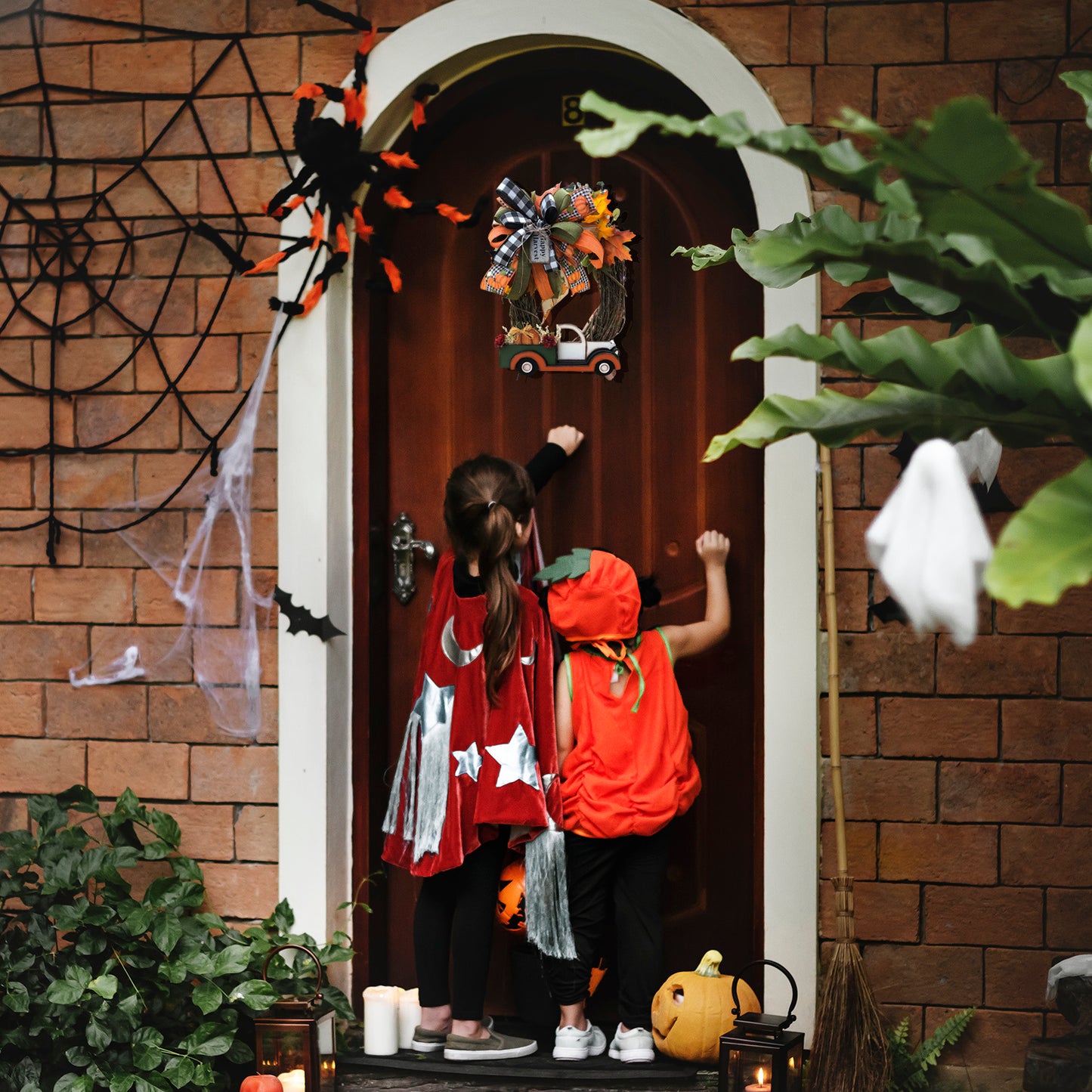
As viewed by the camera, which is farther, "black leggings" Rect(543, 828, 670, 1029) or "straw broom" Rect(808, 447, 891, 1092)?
"black leggings" Rect(543, 828, 670, 1029)

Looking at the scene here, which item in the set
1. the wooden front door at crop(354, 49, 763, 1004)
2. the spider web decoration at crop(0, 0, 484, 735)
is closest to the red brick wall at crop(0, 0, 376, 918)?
the spider web decoration at crop(0, 0, 484, 735)

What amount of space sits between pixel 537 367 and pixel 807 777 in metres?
1.23

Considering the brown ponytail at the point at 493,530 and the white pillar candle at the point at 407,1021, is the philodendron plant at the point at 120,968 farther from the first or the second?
the brown ponytail at the point at 493,530

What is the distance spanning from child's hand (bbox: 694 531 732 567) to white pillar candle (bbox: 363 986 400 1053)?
135 centimetres

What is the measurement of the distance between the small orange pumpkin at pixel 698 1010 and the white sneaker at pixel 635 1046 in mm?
27

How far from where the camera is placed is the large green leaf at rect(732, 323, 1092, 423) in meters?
1.42

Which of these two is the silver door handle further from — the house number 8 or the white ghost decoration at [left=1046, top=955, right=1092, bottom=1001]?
the white ghost decoration at [left=1046, top=955, right=1092, bottom=1001]

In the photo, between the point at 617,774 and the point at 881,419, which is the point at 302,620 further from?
the point at 881,419

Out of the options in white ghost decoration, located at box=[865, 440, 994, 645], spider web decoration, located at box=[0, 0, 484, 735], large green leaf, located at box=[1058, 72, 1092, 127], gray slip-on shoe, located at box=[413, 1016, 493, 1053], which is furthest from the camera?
spider web decoration, located at box=[0, 0, 484, 735]

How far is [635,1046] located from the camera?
9.93 feet

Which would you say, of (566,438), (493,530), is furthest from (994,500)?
(493,530)

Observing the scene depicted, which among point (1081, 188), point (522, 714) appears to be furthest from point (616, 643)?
point (1081, 188)

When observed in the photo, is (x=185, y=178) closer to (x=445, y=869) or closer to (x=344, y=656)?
(x=344, y=656)

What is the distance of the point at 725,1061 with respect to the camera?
267 centimetres
